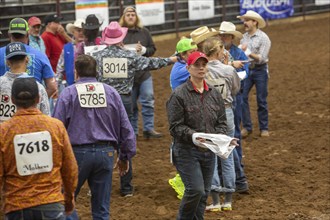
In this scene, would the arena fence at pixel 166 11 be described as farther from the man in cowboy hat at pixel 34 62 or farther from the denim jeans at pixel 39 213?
the denim jeans at pixel 39 213

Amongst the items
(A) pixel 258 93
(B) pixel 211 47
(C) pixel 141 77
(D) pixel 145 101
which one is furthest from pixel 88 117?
(A) pixel 258 93

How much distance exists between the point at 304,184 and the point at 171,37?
15033 mm

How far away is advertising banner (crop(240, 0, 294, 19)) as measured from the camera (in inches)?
1035

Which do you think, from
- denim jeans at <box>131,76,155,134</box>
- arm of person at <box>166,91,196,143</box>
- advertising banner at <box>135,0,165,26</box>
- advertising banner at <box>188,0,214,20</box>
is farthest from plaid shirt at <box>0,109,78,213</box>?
advertising banner at <box>188,0,214,20</box>

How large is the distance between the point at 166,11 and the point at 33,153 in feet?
62.3

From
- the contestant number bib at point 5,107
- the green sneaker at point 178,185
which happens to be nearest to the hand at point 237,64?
the green sneaker at point 178,185

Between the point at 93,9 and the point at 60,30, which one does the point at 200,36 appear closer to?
the point at 60,30

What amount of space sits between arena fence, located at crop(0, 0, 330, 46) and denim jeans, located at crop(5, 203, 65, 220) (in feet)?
48.0

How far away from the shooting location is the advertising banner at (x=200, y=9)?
24.8 meters

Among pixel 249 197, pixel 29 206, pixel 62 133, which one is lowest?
Result: pixel 249 197

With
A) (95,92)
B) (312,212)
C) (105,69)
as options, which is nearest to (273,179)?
Result: (312,212)

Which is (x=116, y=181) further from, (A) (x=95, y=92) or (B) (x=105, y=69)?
(A) (x=95, y=92)

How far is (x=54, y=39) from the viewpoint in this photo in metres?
12.4

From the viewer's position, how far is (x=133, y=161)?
36.6 ft
